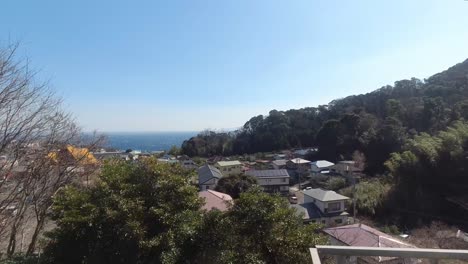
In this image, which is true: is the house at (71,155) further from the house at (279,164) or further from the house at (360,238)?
the house at (279,164)

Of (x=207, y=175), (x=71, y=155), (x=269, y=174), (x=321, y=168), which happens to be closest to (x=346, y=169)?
(x=321, y=168)

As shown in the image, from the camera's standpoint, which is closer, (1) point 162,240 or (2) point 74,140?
(1) point 162,240

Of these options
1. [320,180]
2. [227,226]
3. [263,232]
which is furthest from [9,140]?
[320,180]

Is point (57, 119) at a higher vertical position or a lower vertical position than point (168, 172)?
higher

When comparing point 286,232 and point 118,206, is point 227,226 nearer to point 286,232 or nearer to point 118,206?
point 286,232

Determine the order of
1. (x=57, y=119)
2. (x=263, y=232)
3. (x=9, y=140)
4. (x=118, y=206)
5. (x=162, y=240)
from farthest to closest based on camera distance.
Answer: (x=57, y=119) < (x=9, y=140) < (x=118, y=206) < (x=162, y=240) < (x=263, y=232)

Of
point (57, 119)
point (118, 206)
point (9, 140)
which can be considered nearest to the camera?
point (118, 206)

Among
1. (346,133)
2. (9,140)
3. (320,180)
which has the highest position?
(9,140)
